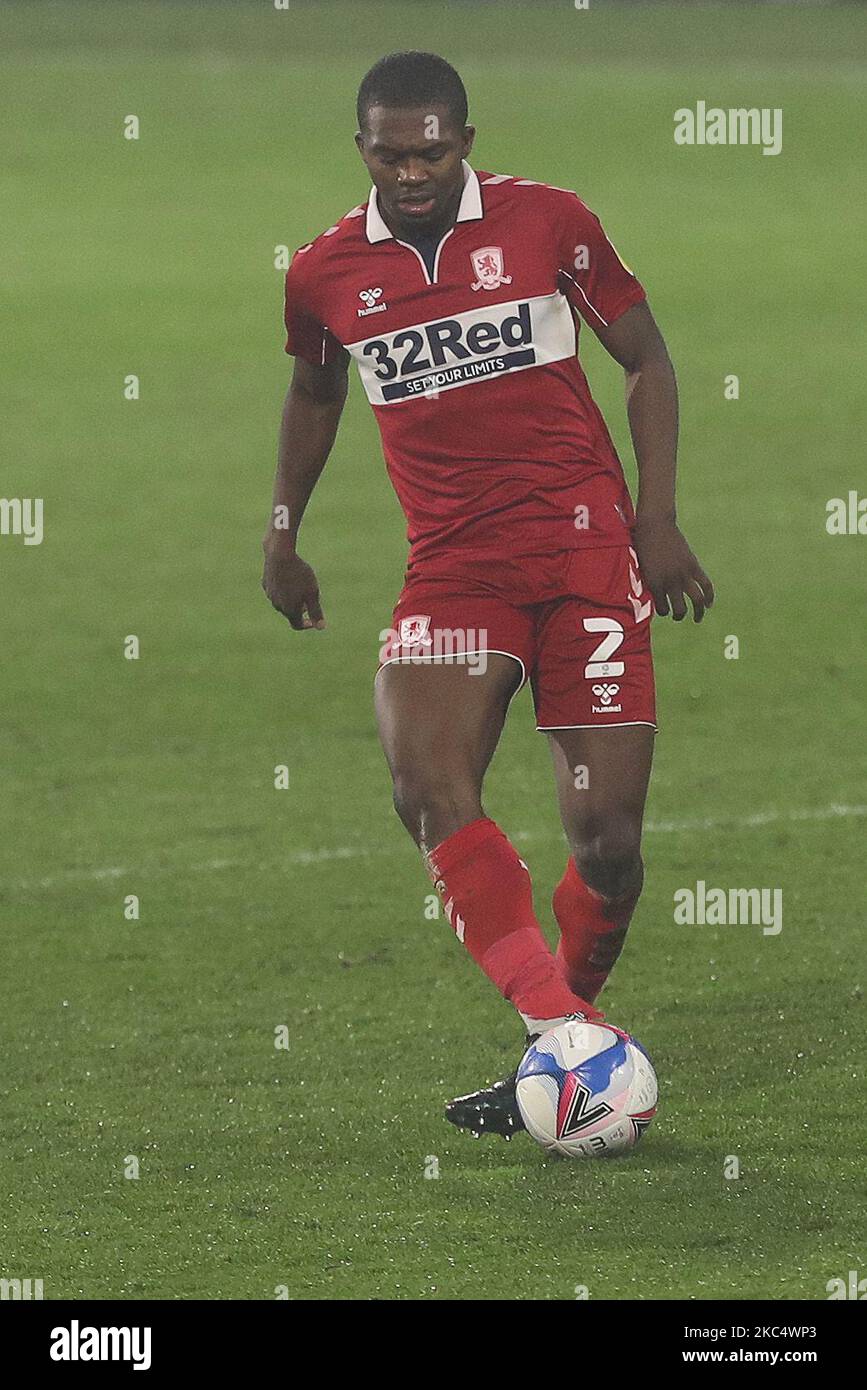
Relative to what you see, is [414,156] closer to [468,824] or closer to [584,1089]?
[468,824]

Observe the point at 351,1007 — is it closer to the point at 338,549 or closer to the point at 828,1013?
the point at 828,1013

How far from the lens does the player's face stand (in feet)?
19.3

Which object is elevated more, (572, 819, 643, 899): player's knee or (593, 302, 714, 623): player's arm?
(593, 302, 714, 623): player's arm

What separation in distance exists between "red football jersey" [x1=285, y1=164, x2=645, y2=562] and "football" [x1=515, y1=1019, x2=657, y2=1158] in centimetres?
122

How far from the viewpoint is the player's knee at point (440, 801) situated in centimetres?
591

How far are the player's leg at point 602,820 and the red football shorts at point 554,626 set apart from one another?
5 cm

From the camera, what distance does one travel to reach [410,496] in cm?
632

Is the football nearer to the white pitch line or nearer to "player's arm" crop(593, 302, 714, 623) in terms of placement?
"player's arm" crop(593, 302, 714, 623)

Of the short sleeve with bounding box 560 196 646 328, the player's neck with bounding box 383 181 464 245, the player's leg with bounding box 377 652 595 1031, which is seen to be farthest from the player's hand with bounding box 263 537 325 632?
the short sleeve with bounding box 560 196 646 328

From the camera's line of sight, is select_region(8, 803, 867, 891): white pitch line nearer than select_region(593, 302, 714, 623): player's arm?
No

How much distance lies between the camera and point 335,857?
938cm

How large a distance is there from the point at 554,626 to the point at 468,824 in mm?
574

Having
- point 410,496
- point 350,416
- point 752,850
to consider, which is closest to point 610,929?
point 410,496

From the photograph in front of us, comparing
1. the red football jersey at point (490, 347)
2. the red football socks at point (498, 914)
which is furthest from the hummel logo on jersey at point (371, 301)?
the red football socks at point (498, 914)
